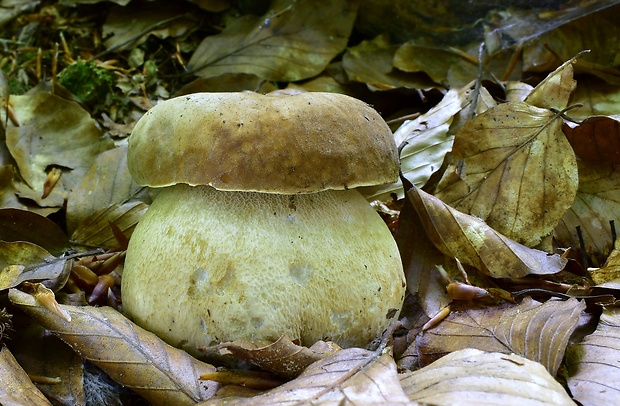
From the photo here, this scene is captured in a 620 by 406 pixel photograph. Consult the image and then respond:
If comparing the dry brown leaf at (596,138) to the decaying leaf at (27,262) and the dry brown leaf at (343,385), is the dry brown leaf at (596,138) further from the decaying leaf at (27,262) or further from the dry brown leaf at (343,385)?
the decaying leaf at (27,262)

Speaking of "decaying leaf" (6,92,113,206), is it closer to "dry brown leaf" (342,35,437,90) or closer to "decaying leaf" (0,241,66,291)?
"decaying leaf" (0,241,66,291)

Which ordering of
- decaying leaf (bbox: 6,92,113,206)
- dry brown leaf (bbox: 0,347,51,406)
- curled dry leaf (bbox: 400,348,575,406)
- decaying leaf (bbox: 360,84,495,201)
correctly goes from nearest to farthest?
curled dry leaf (bbox: 400,348,575,406), dry brown leaf (bbox: 0,347,51,406), decaying leaf (bbox: 360,84,495,201), decaying leaf (bbox: 6,92,113,206)

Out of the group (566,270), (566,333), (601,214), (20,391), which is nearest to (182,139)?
(20,391)

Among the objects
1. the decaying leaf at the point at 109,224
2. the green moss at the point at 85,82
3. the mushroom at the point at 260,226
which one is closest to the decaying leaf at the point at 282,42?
the green moss at the point at 85,82

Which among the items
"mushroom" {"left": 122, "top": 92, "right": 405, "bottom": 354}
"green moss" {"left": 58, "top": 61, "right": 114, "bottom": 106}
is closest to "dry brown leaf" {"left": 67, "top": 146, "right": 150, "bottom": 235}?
"mushroom" {"left": 122, "top": 92, "right": 405, "bottom": 354}

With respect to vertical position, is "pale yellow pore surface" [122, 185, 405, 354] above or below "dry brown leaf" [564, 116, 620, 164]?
below

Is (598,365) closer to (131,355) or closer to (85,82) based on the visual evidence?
(131,355)

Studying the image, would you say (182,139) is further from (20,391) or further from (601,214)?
(601,214)
